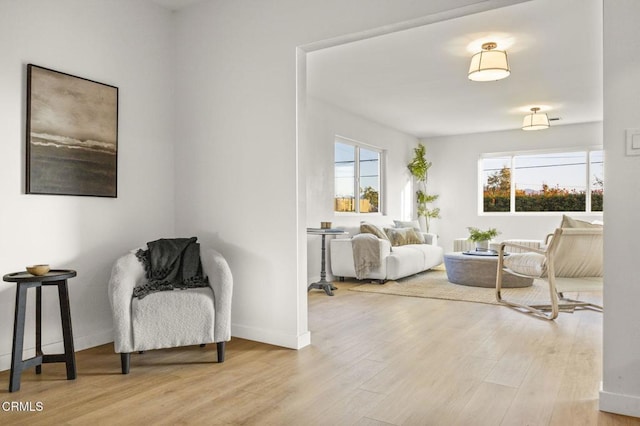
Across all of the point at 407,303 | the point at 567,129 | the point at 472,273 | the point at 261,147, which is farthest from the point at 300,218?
the point at 567,129

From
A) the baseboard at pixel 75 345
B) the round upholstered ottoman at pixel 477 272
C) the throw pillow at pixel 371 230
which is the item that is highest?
the throw pillow at pixel 371 230

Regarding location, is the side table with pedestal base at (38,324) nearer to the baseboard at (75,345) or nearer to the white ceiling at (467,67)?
the baseboard at (75,345)

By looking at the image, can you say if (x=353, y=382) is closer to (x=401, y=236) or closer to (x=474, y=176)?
(x=401, y=236)

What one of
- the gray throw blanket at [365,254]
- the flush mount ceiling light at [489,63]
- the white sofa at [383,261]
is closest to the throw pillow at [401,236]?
the white sofa at [383,261]

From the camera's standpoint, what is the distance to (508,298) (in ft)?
17.2

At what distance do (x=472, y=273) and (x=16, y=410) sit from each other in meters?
5.20

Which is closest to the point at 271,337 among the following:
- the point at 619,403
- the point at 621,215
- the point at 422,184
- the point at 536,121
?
the point at 619,403

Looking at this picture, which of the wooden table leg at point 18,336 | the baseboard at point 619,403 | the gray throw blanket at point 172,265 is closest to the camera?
the baseboard at point 619,403

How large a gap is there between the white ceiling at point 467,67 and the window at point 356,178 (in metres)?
0.59

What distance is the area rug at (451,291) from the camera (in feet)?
17.1

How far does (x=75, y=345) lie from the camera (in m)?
3.21

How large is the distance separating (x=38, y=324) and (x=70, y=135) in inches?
49.4

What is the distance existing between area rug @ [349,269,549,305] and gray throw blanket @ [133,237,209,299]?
114 inches

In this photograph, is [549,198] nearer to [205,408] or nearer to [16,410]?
[205,408]
